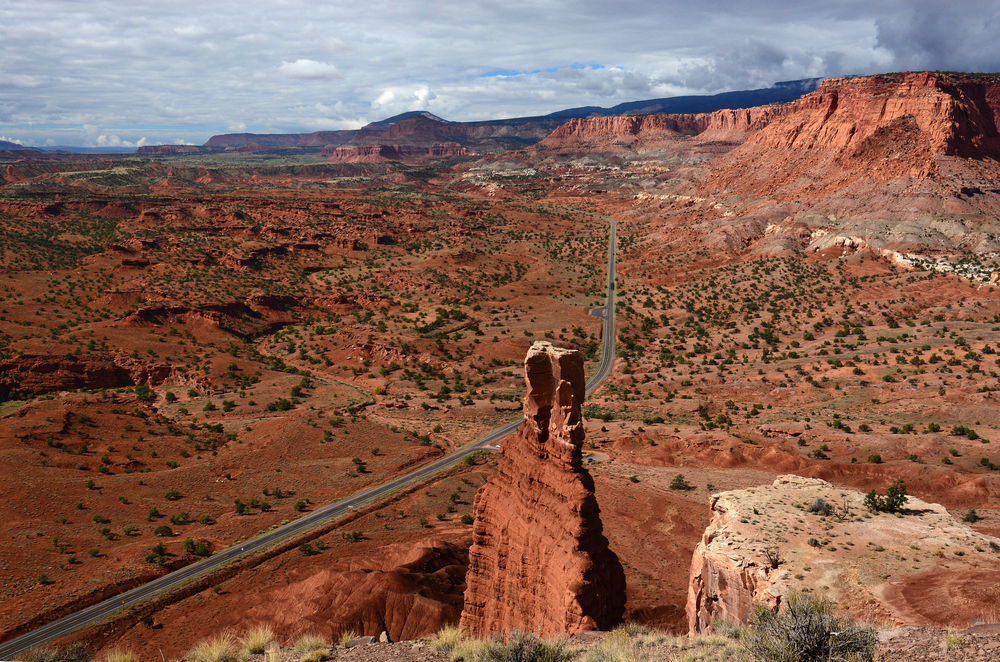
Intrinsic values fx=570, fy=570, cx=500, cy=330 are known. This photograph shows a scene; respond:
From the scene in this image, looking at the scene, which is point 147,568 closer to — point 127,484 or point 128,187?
point 127,484

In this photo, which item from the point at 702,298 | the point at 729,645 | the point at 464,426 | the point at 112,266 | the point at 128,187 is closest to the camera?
the point at 729,645

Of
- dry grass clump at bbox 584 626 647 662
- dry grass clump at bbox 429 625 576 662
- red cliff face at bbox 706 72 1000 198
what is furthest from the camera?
red cliff face at bbox 706 72 1000 198

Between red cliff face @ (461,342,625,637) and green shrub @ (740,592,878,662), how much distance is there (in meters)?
5.08

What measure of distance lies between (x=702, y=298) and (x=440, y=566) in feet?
210

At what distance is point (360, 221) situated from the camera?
132 meters

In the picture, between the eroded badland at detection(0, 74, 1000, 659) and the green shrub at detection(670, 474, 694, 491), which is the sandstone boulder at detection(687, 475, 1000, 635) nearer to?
the eroded badland at detection(0, 74, 1000, 659)

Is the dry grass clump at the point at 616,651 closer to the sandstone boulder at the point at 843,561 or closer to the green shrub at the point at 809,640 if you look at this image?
the green shrub at the point at 809,640

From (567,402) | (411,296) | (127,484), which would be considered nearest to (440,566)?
(567,402)

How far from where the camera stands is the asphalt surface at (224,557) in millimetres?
21891

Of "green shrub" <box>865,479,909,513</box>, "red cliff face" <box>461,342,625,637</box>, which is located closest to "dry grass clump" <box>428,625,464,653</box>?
"red cliff face" <box>461,342,625,637</box>

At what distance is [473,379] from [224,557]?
32.2m

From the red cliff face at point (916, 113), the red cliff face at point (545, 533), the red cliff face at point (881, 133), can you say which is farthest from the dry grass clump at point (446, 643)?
the red cliff face at point (916, 113)

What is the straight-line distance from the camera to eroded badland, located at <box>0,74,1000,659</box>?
23.8m

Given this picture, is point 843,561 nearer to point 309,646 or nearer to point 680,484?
point 309,646
